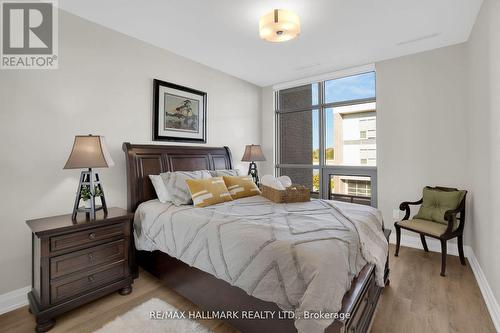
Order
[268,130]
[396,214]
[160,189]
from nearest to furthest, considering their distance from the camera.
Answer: [160,189] → [396,214] → [268,130]

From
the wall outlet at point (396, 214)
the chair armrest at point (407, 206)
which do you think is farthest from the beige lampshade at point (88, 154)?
the wall outlet at point (396, 214)

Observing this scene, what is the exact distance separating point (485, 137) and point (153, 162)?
3.44 metres

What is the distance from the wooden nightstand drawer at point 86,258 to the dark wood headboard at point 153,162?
570 mm

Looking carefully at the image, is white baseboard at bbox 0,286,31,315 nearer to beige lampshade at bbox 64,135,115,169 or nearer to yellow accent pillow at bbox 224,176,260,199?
beige lampshade at bbox 64,135,115,169

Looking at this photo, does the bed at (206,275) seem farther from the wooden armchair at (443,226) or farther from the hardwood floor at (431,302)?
the wooden armchair at (443,226)

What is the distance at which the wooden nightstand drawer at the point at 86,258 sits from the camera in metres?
1.84

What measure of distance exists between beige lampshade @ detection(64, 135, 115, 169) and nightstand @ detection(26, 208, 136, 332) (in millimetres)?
471

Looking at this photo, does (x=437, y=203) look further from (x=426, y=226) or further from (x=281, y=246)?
(x=281, y=246)

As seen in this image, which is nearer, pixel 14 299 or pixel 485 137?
pixel 14 299

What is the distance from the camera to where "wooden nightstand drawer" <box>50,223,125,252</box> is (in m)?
1.84

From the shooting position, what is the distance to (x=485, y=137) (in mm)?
2230

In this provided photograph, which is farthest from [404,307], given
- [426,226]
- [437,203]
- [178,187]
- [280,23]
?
[280,23]

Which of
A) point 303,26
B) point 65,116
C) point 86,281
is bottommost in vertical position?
point 86,281

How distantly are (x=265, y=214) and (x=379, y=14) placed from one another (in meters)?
2.29
